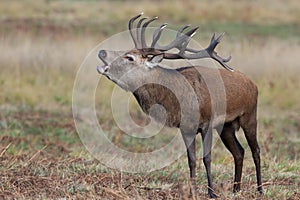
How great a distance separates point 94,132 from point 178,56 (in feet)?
17.6

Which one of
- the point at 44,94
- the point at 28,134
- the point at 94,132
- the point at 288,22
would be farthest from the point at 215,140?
the point at 288,22

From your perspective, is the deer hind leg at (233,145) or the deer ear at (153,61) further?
the deer hind leg at (233,145)

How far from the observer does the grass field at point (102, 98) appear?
7.73 metres

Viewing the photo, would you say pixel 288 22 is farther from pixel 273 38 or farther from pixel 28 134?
pixel 28 134

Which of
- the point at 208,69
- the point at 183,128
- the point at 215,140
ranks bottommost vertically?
the point at 215,140

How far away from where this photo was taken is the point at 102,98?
15.2 meters

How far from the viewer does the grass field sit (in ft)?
25.4

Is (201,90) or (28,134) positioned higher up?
(201,90)

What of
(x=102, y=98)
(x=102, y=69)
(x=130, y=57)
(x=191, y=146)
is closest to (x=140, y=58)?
(x=130, y=57)

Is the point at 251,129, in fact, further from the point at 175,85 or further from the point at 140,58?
the point at 140,58

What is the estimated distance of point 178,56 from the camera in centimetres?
793

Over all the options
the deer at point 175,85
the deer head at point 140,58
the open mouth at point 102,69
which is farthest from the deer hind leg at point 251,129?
the open mouth at point 102,69

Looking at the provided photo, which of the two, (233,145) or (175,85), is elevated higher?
(175,85)

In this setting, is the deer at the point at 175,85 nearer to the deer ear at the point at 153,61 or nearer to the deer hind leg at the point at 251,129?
the deer ear at the point at 153,61
